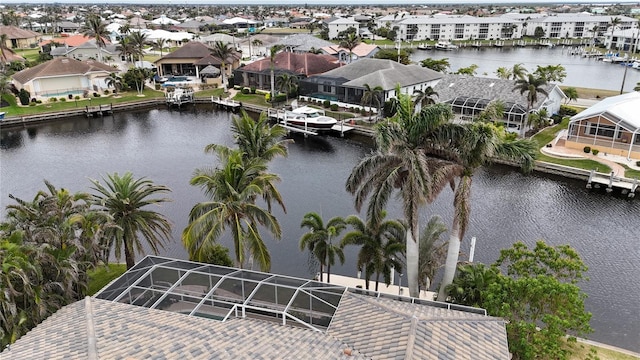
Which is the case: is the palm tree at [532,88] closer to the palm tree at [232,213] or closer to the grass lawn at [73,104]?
the palm tree at [232,213]

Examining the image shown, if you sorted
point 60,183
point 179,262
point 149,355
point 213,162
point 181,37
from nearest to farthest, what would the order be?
point 149,355 < point 179,262 < point 60,183 < point 213,162 < point 181,37

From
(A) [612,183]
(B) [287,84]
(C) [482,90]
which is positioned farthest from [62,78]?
(A) [612,183]

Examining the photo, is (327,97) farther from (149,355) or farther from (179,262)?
(149,355)

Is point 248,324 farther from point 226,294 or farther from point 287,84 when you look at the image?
point 287,84

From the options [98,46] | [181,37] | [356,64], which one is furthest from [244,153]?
[181,37]

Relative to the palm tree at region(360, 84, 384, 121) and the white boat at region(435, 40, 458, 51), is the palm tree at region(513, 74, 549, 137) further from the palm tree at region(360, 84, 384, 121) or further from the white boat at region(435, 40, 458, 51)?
the white boat at region(435, 40, 458, 51)
